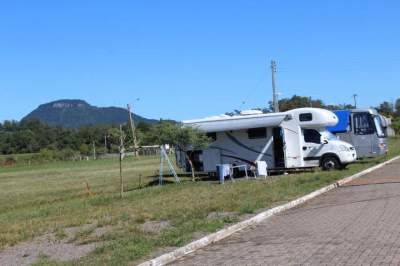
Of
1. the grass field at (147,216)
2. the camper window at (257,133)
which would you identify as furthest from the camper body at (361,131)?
the grass field at (147,216)

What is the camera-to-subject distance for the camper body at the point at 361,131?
34.5 meters

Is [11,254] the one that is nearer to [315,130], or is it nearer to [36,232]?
[36,232]

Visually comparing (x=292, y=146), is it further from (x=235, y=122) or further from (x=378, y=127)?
(x=378, y=127)

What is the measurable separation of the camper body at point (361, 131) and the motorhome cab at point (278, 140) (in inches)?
208

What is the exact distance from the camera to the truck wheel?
29.1 metres

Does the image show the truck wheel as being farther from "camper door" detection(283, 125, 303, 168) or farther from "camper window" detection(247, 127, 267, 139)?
"camper window" detection(247, 127, 267, 139)

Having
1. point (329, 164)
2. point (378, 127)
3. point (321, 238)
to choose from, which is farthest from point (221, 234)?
point (378, 127)

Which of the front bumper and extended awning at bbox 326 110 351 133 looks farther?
extended awning at bbox 326 110 351 133

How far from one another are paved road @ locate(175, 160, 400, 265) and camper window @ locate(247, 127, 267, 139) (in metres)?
12.8

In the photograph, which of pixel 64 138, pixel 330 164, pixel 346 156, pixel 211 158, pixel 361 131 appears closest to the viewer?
pixel 346 156

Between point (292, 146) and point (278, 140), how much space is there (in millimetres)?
824

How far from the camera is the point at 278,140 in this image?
2973 centimetres

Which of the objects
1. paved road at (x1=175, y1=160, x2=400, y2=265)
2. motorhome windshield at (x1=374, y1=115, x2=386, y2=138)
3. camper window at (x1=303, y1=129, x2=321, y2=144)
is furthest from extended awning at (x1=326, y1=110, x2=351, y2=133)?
paved road at (x1=175, y1=160, x2=400, y2=265)

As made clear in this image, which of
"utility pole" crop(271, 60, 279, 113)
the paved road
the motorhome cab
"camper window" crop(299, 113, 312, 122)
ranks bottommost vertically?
the paved road
